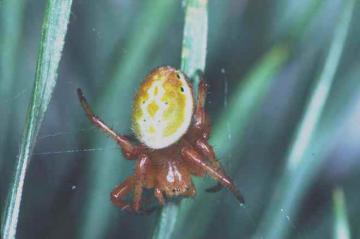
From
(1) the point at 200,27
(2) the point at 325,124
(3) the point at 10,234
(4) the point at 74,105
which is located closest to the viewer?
(3) the point at 10,234

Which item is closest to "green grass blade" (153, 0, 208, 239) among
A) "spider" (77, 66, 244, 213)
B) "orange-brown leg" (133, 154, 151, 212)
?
"spider" (77, 66, 244, 213)

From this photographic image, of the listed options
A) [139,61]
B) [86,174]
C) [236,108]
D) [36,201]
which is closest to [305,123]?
[236,108]

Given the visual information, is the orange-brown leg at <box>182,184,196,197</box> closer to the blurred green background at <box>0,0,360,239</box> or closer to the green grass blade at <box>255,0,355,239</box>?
the blurred green background at <box>0,0,360,239</box>

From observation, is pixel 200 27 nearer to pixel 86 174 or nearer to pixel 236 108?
pixel 236 108

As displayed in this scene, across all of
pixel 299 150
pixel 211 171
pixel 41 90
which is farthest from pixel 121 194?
pixel 41 90

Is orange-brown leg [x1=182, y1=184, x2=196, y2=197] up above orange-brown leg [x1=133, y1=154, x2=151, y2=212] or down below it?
below

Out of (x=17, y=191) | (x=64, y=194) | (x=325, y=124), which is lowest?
(x=325, y=124)

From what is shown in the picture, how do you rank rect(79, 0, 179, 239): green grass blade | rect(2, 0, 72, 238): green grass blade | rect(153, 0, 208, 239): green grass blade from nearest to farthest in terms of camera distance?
rect(2, 0, 72, 238): green grass blade
rect(153, 0, 208, 239): green grass blade
rect(79, 0, 179, 239): green grass blade
